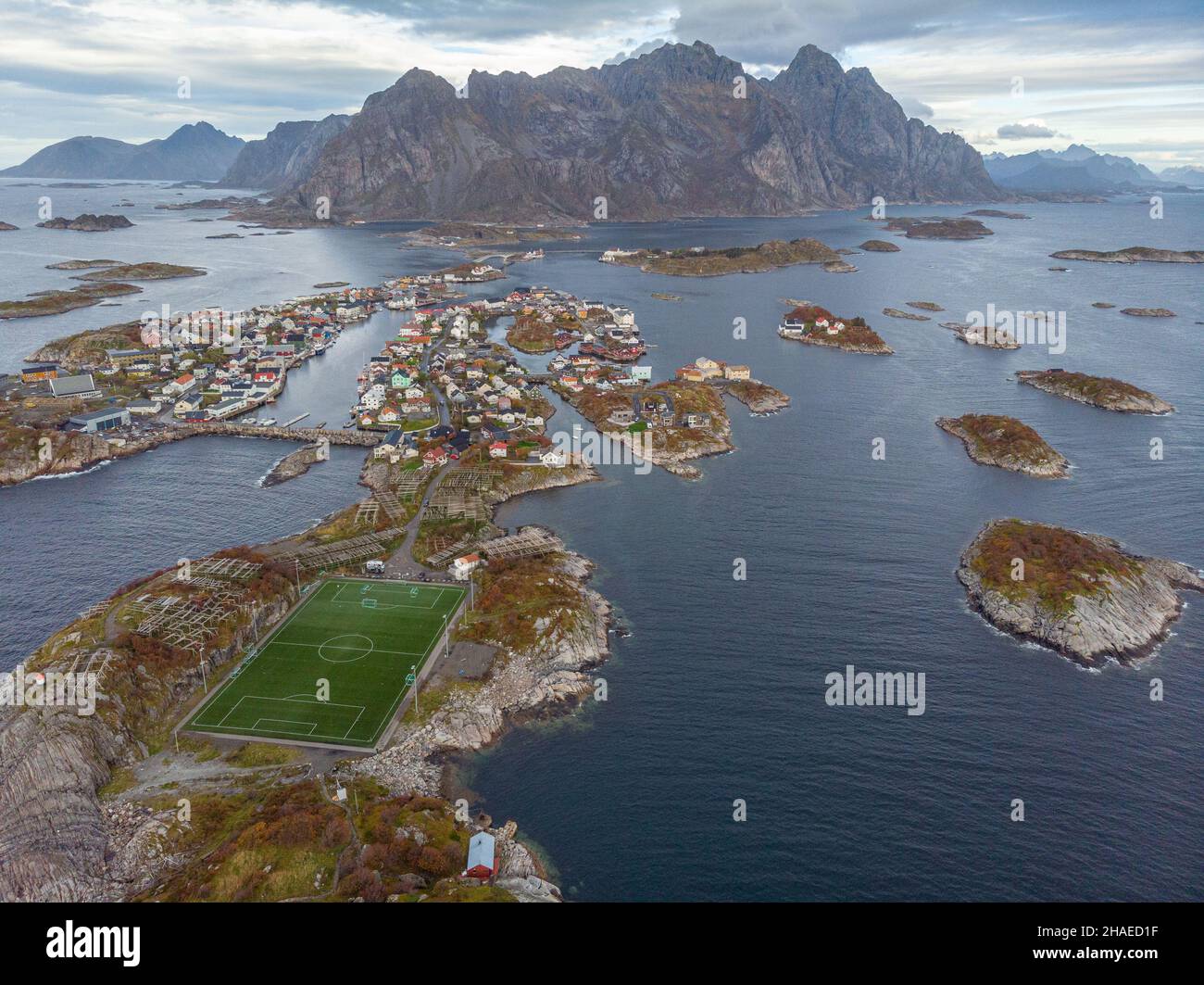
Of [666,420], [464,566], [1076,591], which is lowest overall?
[1076,591]

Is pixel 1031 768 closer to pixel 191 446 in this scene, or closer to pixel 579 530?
pixel 579 530

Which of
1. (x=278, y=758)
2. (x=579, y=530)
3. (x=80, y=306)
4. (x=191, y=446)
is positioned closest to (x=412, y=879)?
(x=278, y=758)

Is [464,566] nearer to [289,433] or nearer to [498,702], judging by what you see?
[498,702]

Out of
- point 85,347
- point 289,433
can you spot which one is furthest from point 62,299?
point 289,433

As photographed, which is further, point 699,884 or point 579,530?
point 579,530

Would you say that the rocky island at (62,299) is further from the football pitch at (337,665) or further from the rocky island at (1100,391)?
the rocky island at (1100,391)
